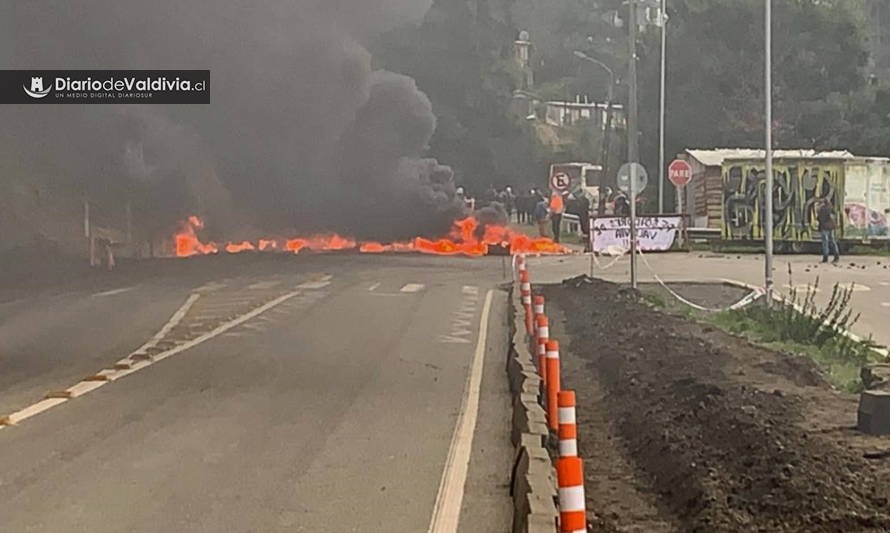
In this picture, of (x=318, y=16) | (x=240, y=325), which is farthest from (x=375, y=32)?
(x=240, y=325)

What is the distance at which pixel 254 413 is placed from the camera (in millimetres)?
13273

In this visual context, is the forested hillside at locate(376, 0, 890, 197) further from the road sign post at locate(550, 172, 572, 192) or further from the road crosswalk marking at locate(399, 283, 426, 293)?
the road crosswalk marking at locate(399, 283, 426, 293)

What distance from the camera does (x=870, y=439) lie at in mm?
11438

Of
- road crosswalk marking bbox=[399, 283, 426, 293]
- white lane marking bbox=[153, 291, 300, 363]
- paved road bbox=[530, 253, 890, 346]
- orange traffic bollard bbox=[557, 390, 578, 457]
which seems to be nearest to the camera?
orange traffic bollard bbox=[557, 390, 578, 457]

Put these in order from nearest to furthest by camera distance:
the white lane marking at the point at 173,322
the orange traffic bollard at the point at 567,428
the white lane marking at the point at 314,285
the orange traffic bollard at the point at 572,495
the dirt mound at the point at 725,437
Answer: the orange traffic bollard at the point at 572,495 < the orange traffic bollard at the point at 567,428 < the dirt mound at the point at 725,437 < the white lane marking at the point at 173,322 < the white lane marking at the point at 314,285

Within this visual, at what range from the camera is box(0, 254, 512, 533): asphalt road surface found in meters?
9.02

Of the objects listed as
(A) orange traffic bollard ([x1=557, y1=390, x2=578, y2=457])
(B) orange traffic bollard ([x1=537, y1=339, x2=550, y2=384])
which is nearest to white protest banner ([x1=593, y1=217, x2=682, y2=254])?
(B) orange traffic bollard ([x1=537, y1=339, x2=550, y2=384])

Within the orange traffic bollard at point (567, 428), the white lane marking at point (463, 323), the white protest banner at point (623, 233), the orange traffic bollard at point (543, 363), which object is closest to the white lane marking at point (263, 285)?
the white lane marking at point (463, 323)

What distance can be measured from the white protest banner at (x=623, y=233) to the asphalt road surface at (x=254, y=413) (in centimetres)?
521

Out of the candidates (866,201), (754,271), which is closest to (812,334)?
(754,271)

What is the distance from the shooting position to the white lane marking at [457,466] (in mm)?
8719

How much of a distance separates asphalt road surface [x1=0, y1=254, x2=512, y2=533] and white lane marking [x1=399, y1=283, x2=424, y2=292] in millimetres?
1587

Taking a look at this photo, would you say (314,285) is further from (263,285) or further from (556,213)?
(556,213)

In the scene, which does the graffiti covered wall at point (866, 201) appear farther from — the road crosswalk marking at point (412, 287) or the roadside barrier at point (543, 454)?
the roadside barrier at point (543, 454)
